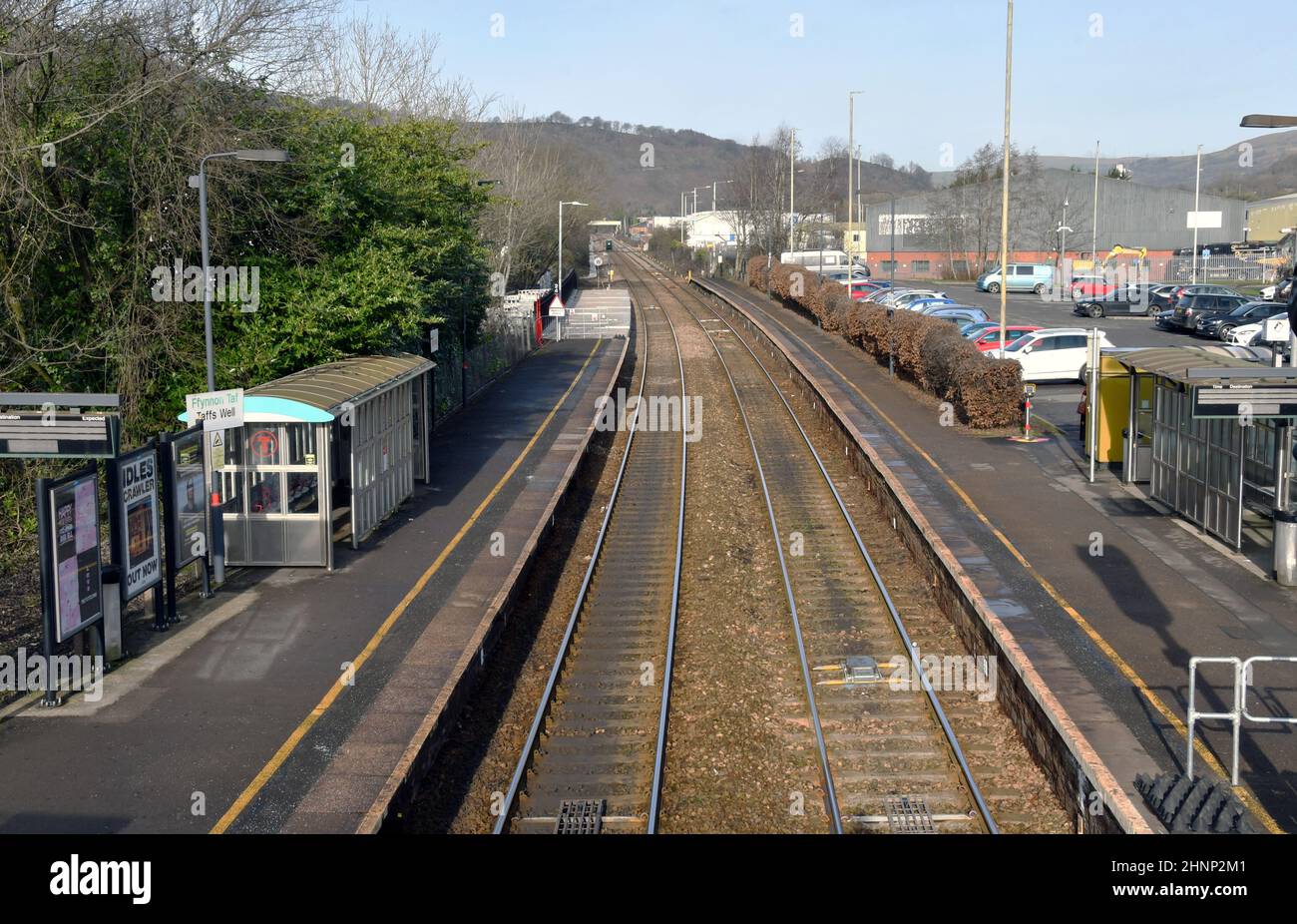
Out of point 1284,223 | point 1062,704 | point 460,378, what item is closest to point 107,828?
point 1062,704

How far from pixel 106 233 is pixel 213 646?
906cm

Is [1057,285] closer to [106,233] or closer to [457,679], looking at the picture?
[106,233]

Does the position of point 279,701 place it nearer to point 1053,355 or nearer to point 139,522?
point 139,522

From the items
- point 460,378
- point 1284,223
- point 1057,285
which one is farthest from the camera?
point 1284,223

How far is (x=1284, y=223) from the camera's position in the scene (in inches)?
3287

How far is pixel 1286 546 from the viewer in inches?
541

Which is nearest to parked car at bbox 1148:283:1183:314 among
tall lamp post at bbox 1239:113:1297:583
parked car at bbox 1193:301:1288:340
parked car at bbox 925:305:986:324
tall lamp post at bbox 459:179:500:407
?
parked car at bbox 1193:301:1288:340

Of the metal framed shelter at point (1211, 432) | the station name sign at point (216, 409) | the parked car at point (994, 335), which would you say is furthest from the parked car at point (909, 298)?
the station name sign at point (216, 409)

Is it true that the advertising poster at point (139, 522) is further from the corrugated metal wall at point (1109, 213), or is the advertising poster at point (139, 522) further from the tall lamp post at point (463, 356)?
the corrugated metal wall at point (1109, 213)

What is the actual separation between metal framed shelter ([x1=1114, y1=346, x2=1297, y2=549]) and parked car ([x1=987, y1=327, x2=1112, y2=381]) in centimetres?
998

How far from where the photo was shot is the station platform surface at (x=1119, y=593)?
961cm

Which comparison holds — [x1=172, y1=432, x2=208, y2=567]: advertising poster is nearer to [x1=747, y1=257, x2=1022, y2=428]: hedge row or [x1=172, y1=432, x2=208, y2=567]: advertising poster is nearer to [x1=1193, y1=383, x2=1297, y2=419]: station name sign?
[x1=1193, y1=383, x2=1297, y2=419]: station name sign

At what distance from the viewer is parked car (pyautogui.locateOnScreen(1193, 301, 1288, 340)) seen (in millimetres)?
37438

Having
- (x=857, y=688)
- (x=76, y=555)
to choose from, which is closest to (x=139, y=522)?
(x=76, y=555)
